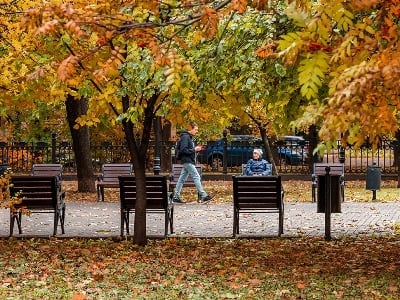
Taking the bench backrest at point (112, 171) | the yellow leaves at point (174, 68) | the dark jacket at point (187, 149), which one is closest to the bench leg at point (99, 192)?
the bench backrest at point (112, 171)

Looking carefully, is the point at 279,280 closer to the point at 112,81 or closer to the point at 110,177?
the point at 112,81

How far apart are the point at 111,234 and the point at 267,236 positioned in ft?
8.27

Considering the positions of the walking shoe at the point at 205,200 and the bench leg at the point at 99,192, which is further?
the bench leg at the point at 99,192

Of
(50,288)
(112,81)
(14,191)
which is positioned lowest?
(50,288)

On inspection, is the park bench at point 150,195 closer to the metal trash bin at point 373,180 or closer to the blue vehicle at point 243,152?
the metal trash bin at point 373,180

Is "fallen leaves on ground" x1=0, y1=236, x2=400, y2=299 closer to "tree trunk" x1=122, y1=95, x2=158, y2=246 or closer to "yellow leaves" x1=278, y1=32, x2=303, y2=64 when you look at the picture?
"tree trunk" x1=122, y1=95, x2=158, y2=246

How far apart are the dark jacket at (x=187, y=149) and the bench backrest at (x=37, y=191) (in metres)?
6.74

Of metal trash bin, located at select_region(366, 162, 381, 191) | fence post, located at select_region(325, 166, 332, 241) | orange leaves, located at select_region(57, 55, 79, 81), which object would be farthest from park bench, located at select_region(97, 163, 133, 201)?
orange leaves, located at select_region(57, 55, 79, 81)

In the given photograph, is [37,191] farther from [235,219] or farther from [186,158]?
[186,158]

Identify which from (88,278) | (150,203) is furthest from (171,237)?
(88,278)

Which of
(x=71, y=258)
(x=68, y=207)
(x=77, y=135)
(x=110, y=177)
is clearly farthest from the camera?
(x=77, y=135)

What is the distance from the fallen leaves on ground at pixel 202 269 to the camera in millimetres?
8250

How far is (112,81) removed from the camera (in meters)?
11.2

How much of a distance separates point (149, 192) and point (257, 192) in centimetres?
167
